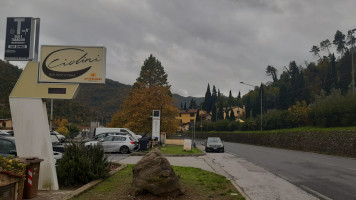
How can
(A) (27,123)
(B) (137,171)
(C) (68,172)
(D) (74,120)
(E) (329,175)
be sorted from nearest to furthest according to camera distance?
(B) (137,171) < (A) (27,123) < (C) (68,172) < (E) (329,175) < (D) (74,120)

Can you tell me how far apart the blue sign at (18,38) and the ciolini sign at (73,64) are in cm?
47

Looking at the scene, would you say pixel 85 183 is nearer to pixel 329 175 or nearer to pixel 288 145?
pixel 329 175

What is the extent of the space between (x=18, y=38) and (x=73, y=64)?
1.80 m

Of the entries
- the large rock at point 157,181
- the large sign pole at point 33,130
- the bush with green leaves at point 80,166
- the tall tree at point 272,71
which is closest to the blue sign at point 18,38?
the large sign pole at point 33,130

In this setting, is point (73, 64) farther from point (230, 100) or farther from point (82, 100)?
point (230, 100)

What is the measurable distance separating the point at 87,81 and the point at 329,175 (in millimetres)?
9885

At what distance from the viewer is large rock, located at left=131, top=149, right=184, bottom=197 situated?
7508mm

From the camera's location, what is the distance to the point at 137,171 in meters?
8.09

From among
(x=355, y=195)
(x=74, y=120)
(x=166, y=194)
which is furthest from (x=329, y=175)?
(x=74, y=120)

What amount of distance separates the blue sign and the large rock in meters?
4.72

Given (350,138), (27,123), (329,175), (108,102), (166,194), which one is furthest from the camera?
(108,102)

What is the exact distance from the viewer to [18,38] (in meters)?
9.73

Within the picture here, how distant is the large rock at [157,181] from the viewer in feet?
24.6

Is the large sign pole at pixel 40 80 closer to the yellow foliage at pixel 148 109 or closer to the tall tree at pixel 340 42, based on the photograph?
the yellow foliage at pixel 148 109
